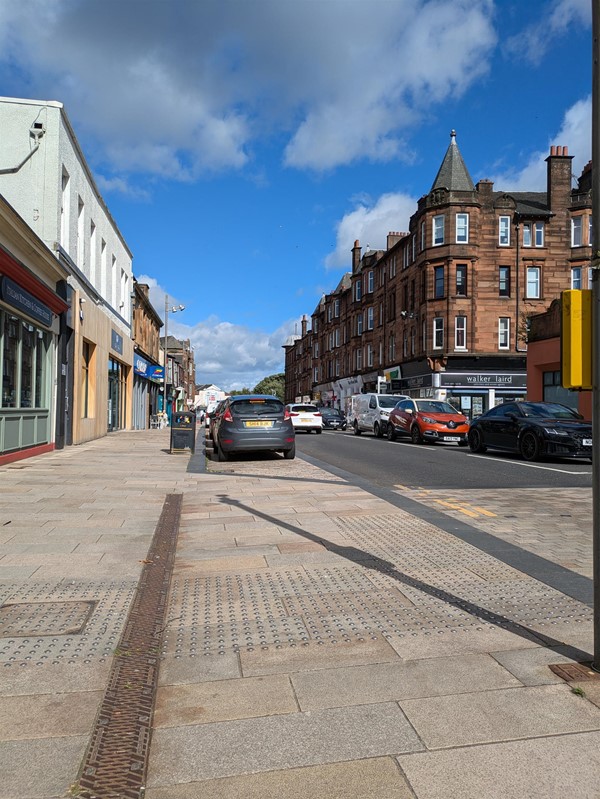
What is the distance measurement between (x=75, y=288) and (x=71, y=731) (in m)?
16.4

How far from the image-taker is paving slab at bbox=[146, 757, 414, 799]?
2217 millimetres

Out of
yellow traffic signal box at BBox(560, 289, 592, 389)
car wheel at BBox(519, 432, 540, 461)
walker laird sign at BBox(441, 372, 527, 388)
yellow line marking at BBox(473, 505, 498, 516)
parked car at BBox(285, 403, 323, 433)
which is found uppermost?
walker laird sign at BBox(441, 372, 527, 388)

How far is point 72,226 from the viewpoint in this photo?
57.2ft

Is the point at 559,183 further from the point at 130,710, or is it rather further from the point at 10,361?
the point at 130,710

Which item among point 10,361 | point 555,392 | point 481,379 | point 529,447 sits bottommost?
point 529,447

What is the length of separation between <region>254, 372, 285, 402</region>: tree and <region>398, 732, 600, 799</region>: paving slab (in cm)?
14005

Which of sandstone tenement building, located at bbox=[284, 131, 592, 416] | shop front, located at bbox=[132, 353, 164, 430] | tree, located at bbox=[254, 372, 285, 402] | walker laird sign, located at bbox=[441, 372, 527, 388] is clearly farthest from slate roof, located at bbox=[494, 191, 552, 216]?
tree, located at bbox=[254, 372, 285, 402]

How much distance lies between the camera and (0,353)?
453 inches

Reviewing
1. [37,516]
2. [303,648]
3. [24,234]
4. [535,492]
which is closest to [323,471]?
[535,492]

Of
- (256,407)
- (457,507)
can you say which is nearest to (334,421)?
(256,407)

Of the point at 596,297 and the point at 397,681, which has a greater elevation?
the point at 596,297

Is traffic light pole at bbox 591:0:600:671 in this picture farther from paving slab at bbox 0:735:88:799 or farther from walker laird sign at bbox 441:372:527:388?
walker laird sign at bbox 441:372:527:388

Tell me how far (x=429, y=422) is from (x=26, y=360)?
12.5 metres

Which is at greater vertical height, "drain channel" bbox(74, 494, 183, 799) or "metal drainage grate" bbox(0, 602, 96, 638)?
"metal drainage grate" bbox(0, 602, 96, 638)
